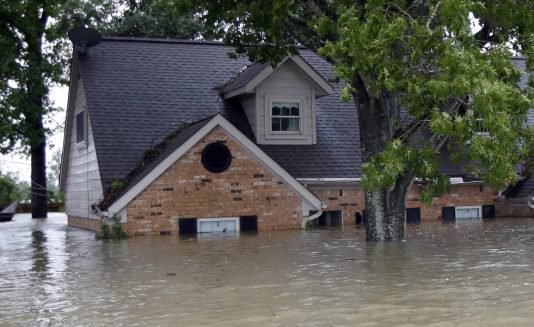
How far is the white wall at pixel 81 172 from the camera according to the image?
71.9ft

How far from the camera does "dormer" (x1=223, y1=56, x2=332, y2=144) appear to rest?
2298cm

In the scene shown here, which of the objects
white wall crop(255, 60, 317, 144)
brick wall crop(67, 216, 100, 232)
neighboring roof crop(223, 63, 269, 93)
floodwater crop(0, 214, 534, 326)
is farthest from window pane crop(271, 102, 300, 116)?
floodwater crop(0, 214, 534, 326)

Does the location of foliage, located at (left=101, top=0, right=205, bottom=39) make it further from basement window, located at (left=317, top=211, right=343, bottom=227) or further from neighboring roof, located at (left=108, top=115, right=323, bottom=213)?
basement window, located at (left=317, top=211, right=343, bottom=227)

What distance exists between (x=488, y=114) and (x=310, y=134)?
13.0 m

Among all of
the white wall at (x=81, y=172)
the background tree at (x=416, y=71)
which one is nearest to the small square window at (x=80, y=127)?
the white wall at (x=81, y=172)

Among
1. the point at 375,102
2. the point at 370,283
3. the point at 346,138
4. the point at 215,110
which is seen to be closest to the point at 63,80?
the point at 215,110

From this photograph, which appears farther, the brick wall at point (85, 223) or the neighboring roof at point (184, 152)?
the brick wall at point (85, 223)

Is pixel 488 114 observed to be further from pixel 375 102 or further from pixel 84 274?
pixel 84 274

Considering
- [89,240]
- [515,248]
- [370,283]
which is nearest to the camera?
[370,283]

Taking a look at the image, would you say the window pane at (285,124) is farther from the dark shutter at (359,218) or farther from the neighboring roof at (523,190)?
the neighboring roof at (523,190)

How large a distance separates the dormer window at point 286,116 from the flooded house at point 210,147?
31mm

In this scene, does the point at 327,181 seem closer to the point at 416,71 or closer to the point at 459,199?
the point at 459,199

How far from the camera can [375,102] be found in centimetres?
1633

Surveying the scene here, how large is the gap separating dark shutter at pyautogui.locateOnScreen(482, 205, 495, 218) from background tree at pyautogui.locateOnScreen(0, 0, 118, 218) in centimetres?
1485
